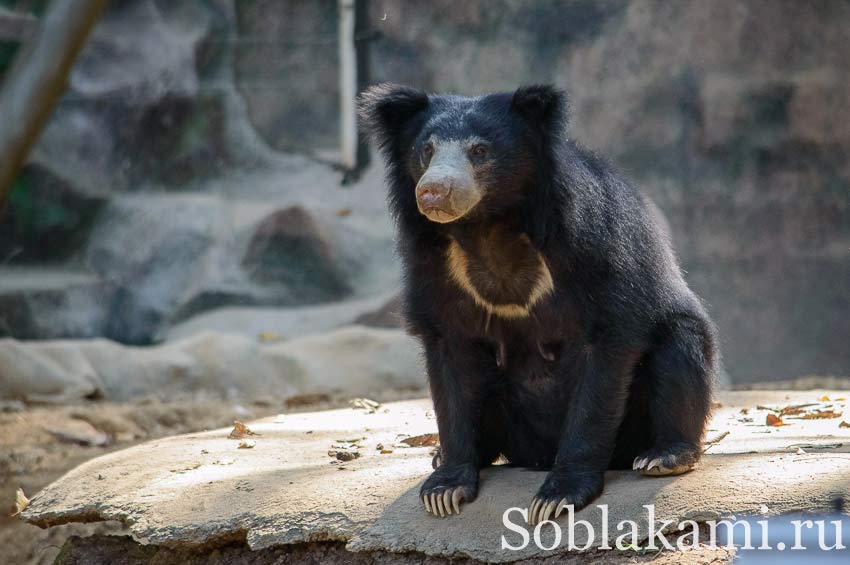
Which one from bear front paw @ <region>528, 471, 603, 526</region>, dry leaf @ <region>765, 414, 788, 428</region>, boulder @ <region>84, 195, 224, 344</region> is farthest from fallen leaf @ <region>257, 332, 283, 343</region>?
bear front paw @ <region>528, 471, 603, 526</region>

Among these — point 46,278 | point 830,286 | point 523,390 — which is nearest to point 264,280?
point 46,278

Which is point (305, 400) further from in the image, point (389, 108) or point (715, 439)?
point (389, 108)

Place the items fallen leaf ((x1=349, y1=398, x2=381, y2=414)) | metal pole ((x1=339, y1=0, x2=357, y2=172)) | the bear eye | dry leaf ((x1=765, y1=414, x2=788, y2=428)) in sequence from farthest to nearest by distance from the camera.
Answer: metal pole ((x1=339, y1=0, x2=357, y2=172))
fallen leaf ((x1=349, y1=398, x2=381, y2=414))
dry leaf ((x1=765, y1=414, x2=788, y2=428))
the bear eye

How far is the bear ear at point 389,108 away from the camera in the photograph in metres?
3.61

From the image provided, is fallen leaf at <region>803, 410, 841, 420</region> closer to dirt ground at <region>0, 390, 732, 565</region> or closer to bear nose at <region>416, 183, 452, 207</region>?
bear nose at <region>416, 183, 452, 207</region>

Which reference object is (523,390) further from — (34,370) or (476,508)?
(34,370)

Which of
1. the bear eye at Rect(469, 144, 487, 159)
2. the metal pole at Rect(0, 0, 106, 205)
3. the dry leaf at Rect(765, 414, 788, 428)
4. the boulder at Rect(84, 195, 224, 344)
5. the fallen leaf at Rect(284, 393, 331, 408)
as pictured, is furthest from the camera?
the boulder at Rect(84, 195, 224, 344)

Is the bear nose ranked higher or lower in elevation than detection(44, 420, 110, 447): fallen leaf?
higher

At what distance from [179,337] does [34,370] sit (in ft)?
3.93

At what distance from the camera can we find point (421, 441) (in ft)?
14.6

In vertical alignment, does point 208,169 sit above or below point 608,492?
above

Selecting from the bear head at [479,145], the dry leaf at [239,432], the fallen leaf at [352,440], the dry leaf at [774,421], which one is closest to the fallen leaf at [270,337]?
the dry leaf at [239,432]

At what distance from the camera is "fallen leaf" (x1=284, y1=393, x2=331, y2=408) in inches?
292

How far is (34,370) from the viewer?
7660mm
